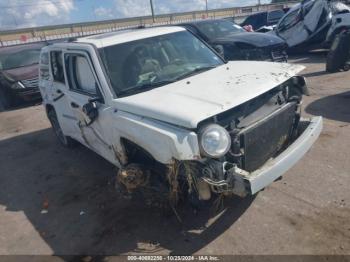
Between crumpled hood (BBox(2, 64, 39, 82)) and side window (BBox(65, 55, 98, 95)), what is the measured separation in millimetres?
6341

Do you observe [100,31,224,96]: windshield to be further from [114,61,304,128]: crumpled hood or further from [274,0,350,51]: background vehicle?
[274,0,350,51]: background vehicle

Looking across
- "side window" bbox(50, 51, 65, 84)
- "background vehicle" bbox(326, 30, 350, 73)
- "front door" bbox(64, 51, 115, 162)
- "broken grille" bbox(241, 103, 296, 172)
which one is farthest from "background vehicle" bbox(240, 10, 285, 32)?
"broken grille" bbox(241, 103, 296, 172)

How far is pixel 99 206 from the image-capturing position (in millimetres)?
4348

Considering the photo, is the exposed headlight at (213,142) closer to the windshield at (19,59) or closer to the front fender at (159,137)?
the front fender at (159,137)

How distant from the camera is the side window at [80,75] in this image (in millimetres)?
4325

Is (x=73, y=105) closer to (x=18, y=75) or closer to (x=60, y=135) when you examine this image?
(x=60, y=135)

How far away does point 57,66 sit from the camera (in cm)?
566

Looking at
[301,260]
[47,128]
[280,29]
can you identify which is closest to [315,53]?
[280,29]

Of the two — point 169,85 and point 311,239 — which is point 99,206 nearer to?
point 169,85

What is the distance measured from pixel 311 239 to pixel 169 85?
2.10m

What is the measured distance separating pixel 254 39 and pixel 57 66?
552cm

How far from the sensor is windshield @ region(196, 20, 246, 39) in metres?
10.5

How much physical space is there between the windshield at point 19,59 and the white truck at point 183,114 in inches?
279

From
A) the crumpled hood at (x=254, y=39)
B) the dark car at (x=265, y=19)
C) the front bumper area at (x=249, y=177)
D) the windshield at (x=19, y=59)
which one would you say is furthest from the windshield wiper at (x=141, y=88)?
the dark car at (x=265, y=19)
